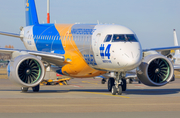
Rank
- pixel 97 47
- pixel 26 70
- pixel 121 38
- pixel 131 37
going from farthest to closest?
pixel 26 70 < pixel 97 47 < pixel 131 37 < pixel 121 38

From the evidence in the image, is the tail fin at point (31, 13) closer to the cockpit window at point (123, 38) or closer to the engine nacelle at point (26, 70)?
the engine nacelle at point (26, 70)

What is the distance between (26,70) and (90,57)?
14.2 ft

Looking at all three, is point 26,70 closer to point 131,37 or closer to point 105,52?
point 105,52

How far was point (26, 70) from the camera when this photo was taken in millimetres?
22344

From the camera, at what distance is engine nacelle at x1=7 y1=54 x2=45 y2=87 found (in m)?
21.4

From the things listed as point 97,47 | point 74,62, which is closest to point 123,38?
point 97,47

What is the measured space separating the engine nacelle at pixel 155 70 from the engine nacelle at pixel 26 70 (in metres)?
6.68

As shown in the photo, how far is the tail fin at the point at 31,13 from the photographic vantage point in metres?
31.3

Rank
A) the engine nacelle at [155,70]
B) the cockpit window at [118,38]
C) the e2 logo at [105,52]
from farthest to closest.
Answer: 1. the engine nacelle at [155,70]
2. the cockpit window at [118,38]
3. the e2 logo at [105,52]

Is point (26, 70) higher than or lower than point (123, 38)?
lower

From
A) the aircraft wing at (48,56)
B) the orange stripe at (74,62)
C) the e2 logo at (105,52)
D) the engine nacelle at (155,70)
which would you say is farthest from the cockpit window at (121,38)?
the aircraft wing at (48,56)

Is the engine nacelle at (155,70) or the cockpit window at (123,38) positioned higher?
the cockpit window at (123,38)

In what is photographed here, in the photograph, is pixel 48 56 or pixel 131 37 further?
pixel 48 56

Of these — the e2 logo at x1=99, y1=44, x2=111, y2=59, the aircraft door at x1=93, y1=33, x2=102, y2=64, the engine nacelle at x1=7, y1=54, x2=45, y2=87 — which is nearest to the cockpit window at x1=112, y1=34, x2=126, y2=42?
the e2 logo at x1=99, y1=44, x2=111, y2=59
